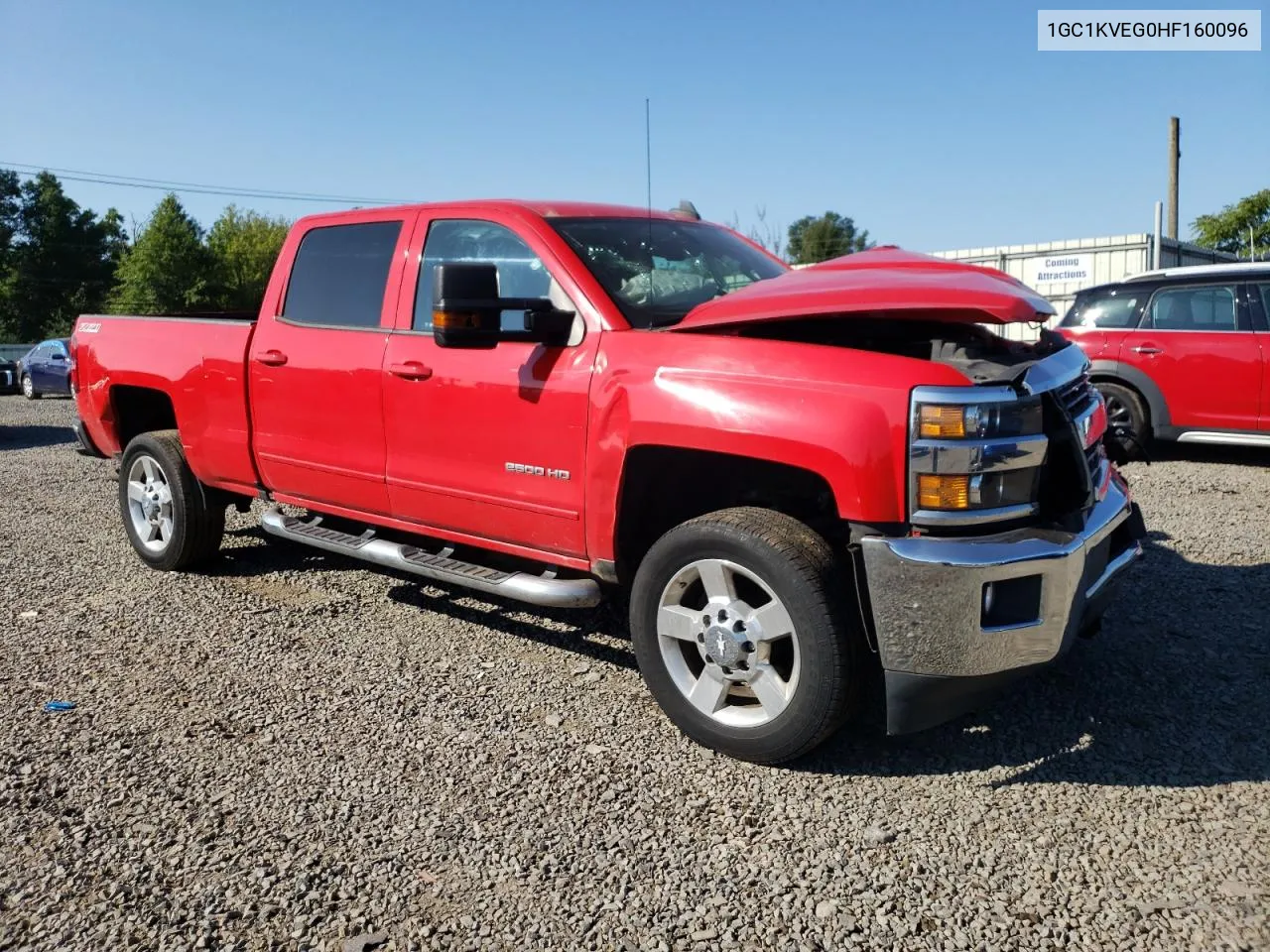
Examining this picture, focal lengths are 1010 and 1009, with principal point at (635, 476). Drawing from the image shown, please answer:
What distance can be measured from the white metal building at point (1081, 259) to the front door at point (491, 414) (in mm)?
15862

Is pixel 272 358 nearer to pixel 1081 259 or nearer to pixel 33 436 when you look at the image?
pixel 33 436

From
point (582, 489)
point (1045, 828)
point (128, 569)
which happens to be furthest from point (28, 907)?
point (128, 569)

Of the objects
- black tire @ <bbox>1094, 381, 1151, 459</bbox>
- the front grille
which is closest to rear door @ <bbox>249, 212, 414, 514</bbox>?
the front grille

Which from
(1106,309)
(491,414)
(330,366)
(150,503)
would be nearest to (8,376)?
(150,503)

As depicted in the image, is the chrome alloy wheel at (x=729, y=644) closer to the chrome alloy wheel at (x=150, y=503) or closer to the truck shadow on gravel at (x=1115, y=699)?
the truck shadow on gravel at (x=1115, y=699)

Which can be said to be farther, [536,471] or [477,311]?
[536,471]

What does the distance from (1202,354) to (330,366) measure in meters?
7.58

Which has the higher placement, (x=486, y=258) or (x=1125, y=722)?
(x=486, y=258)

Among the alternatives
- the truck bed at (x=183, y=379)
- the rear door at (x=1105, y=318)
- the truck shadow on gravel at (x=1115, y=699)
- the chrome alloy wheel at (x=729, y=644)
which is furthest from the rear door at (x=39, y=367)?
the chrome alloy wheel at (x=729, y=644)

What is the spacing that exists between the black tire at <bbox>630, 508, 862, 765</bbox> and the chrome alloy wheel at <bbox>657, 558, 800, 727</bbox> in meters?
0.03

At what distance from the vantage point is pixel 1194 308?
9000 millimetres

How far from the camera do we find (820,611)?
10.1 ft

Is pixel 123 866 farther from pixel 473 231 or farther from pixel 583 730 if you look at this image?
pixel 473 231

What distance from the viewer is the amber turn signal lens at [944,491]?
2.95 m
